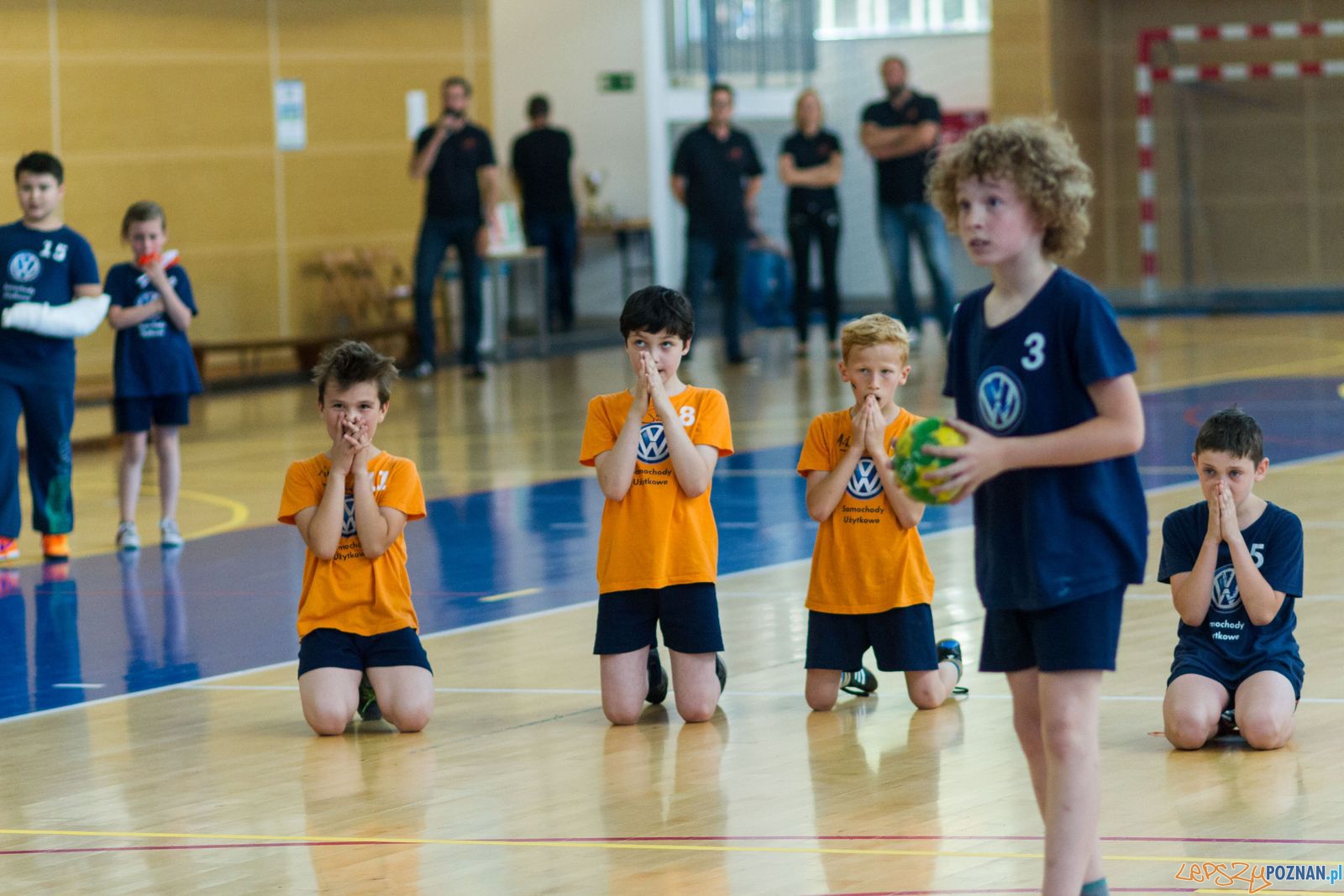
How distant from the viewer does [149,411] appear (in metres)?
9.72

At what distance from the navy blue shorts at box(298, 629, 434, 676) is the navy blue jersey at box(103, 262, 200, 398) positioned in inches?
154

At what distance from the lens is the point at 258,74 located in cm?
1816

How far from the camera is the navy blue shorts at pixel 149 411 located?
380 inches

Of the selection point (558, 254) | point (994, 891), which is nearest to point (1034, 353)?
point (994, 891)

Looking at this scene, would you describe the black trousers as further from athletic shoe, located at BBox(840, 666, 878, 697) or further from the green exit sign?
athletic shoe, located at BBox(840, 666, 878, 697)

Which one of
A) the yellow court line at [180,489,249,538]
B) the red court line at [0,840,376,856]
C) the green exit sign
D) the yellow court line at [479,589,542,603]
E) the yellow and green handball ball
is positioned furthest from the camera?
the green exit sign

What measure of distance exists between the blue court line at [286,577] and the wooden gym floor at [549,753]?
3cm

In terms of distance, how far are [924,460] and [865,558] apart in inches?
97.2

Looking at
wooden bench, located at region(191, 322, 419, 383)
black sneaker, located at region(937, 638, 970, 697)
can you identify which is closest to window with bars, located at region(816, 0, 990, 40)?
wooden bench, located at region(191, 322, 419, 383)

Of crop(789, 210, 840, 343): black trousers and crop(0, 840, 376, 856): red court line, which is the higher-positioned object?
crop(789, 210, 840, 343): black trousers

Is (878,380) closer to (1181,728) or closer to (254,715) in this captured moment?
(1181,728)

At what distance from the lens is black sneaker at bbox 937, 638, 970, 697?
20.5 ft

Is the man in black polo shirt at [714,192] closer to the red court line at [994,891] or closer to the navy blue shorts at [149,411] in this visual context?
the navy blue shorts at [149,411]

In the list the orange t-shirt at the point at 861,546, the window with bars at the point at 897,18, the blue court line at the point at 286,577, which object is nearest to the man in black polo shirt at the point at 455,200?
the blue court line at the point at 286,577
